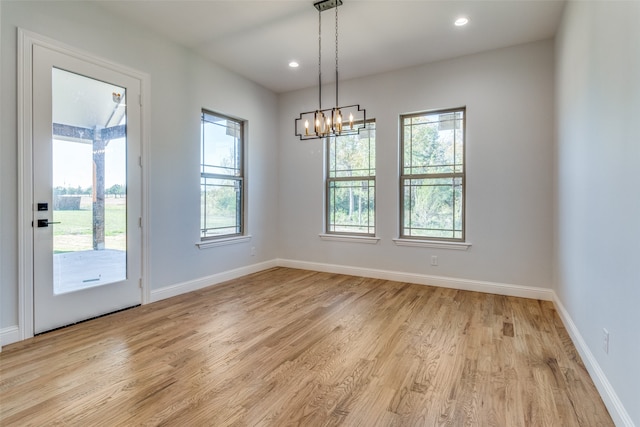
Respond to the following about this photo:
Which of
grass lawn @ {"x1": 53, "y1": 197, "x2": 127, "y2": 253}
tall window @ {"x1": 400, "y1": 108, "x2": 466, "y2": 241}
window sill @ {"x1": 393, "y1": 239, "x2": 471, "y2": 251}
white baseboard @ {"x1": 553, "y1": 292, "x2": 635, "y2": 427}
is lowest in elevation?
white baseboard @ {"x1": 553, "y1": 292, "x2": 635, "y2": 427}

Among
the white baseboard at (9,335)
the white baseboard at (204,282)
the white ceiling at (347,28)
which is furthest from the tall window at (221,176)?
the white baseboard at (9,335)

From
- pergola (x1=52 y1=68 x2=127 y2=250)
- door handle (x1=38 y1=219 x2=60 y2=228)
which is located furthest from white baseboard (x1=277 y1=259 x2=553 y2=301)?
door handle (x1=38 y1=219 x2=60 y2=228)

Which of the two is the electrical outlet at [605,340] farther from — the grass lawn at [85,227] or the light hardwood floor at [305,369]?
the grass lawn at [85,227]

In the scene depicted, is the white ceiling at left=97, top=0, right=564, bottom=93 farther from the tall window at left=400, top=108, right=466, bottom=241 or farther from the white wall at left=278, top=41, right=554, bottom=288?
the tall window at left=400, top=108, right=466, bottom=241

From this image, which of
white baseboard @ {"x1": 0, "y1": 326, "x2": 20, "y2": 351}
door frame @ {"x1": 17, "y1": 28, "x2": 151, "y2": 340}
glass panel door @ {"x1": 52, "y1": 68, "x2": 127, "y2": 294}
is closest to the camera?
white baseboard @ {"x1": 0, "y1": 326, "x2": 20, "y2": 351}

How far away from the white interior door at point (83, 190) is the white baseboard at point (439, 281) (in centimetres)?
271

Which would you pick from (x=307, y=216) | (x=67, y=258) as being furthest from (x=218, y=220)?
(x=67, y=258)

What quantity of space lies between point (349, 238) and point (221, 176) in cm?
215

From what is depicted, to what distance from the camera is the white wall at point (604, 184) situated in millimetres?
1580

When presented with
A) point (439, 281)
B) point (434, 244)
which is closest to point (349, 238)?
point (434, 244)

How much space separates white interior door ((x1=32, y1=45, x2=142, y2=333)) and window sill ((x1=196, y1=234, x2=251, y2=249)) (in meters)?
0.87

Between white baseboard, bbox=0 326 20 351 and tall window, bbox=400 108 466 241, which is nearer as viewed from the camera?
white baseboard, bbox=0 326 20 351

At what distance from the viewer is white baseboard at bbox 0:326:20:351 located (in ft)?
8.43

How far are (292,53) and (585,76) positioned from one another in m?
3.09
